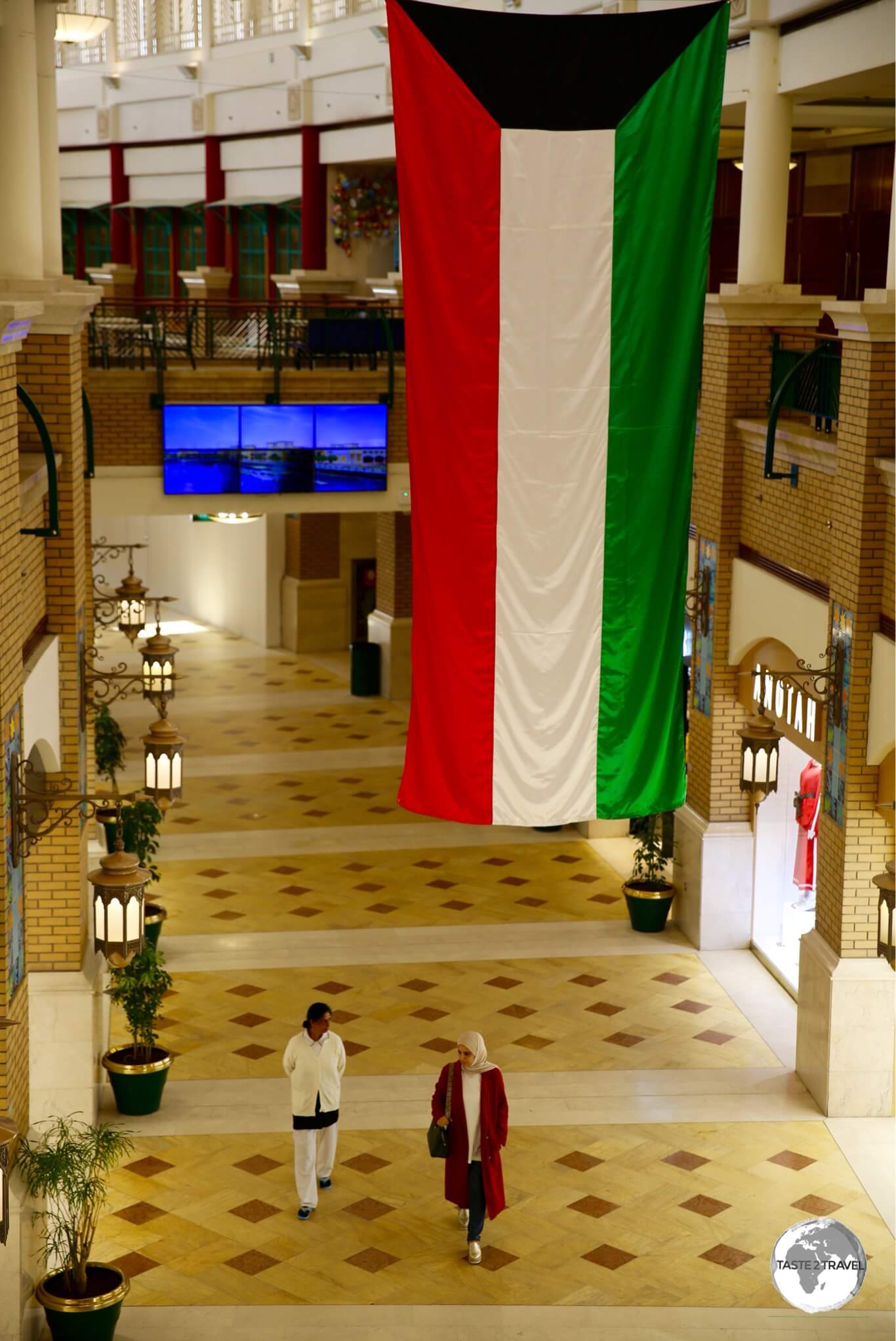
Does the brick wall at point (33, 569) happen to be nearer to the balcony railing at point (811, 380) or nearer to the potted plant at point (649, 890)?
the balcony railing at point (811, 380)

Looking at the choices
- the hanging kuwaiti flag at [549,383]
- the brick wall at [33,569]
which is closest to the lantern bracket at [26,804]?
the brick wall at [33,569]

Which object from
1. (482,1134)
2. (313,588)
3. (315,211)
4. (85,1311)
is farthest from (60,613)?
(315,211)

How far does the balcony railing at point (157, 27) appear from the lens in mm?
25797

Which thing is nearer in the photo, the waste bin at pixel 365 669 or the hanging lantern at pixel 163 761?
the hanging lantern at pixel 163 761

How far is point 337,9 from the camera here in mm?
22250

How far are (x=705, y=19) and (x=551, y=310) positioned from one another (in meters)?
1.04

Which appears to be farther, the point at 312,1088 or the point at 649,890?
the point at 649,890

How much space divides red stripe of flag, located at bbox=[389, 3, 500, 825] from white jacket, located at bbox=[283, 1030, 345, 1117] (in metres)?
3.37

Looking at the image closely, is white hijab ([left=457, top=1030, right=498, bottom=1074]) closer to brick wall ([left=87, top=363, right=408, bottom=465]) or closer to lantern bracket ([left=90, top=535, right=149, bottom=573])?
lantern bracket ([left=90, top=535, right=149, bottom=573])

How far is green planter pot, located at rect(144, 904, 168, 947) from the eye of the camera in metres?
12.1

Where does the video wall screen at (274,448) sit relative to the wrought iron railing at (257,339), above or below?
below

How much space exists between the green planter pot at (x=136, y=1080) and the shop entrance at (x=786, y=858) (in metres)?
4.87

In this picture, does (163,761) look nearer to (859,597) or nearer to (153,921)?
(153,921)

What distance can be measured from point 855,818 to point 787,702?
66.7 inches
